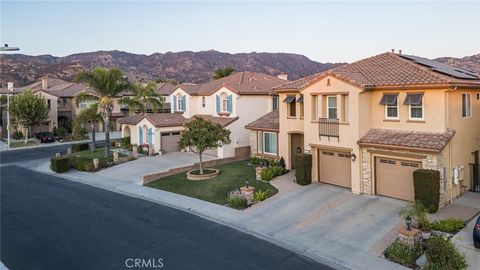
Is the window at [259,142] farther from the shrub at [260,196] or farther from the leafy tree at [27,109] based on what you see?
the leafy tree at [27,109]

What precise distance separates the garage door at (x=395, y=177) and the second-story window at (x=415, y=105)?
230cm

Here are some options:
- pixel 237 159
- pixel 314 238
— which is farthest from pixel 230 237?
pixel 237 159

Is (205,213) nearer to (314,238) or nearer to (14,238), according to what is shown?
(314,238)

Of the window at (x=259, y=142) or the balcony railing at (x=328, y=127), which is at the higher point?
the balcony railing at (x=328, y=127)

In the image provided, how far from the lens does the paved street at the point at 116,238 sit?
43.1 ft

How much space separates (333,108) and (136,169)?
640 inches

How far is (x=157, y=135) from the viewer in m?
35.6

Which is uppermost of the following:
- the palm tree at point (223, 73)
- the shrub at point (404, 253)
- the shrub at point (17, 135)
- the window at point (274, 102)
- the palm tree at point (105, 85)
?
the palm tree at point (223, 73)

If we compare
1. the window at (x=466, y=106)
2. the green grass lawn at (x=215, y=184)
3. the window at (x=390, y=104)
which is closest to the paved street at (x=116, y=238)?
the green grass lawn at (x=215, y=184)

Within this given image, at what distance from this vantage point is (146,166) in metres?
30.7

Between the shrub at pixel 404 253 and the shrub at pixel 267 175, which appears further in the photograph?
the shrub at pixel 267 175

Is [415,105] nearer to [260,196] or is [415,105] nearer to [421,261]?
[421,261]

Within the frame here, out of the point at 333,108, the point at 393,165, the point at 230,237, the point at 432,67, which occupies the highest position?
the point at 432,67

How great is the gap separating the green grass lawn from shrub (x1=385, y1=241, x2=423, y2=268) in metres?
8.37
